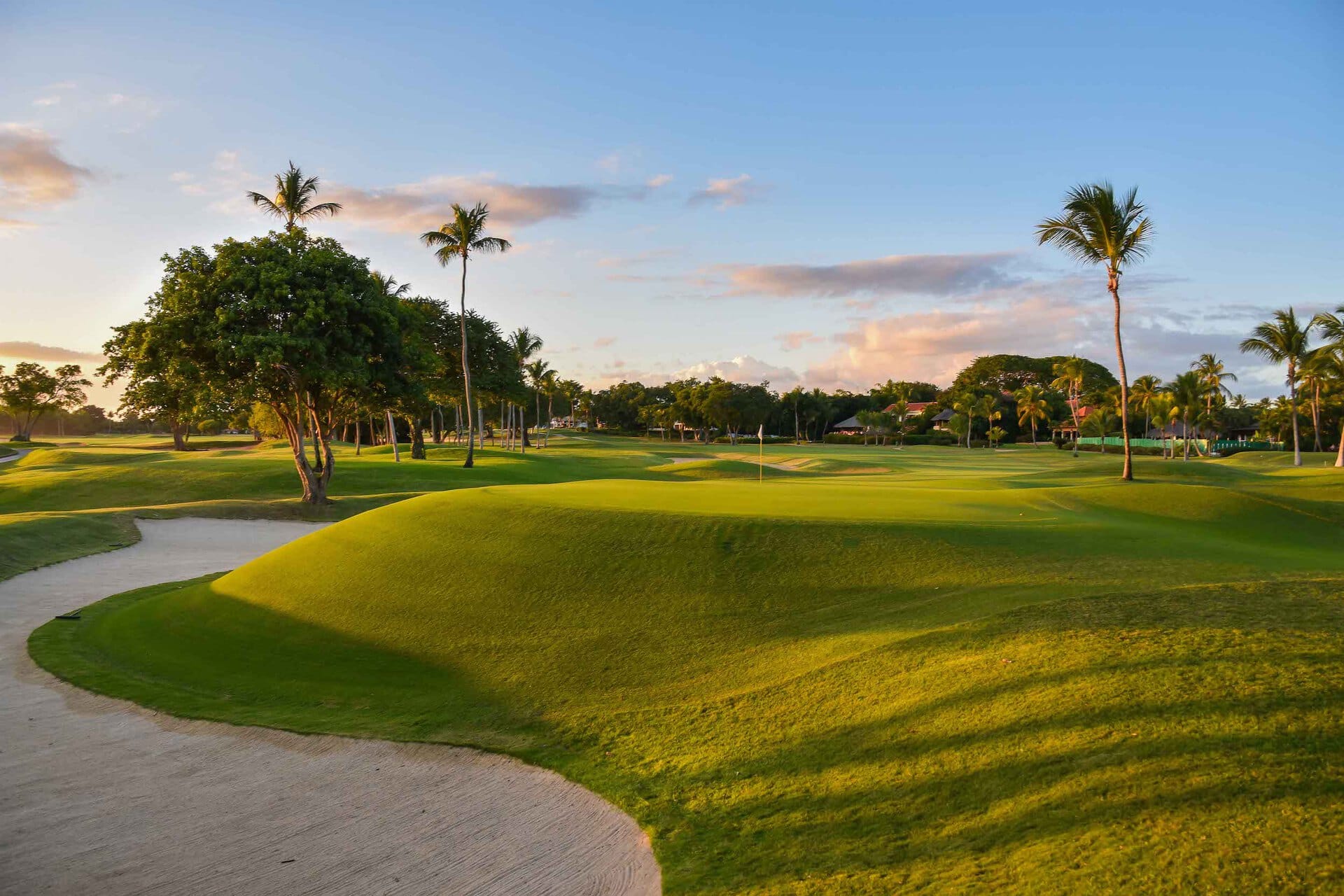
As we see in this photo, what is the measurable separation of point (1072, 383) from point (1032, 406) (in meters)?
15.9

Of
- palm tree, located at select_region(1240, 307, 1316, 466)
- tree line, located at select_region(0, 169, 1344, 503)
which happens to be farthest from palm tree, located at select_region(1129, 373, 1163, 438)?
palm tree, located at select_region(1240, 307, 1316, 466)

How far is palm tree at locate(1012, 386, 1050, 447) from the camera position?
103312 millimetres

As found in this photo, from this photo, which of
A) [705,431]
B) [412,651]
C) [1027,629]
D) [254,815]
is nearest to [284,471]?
[412,651]

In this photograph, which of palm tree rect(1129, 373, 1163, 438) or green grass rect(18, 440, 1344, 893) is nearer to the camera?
green grass rect(18, 440, 1344, 893)

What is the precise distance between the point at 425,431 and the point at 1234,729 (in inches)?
5404

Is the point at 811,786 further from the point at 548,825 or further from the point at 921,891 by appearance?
the point at 548,825

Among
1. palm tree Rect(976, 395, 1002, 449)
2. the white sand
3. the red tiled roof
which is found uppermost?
the red tiled roof

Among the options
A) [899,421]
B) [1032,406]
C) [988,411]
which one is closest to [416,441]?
[899,421]

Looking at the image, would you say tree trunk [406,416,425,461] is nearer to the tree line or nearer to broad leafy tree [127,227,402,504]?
the tree line

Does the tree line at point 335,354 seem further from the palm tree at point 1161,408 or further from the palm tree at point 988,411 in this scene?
the palm tree at point 988,411

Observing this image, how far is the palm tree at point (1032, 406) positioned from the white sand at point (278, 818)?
339ft

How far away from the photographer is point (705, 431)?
128 meters

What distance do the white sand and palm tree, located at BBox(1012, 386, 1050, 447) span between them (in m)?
103

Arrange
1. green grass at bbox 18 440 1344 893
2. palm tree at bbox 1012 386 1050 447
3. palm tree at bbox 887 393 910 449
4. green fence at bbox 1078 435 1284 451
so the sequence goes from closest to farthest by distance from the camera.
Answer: green grass at bbox 18 440 1344 893, green fence at bbox 1078 435 1284 451, palm tree at bbox 1012 386 1050 447, palm tree at bbox 887 393 910 449
